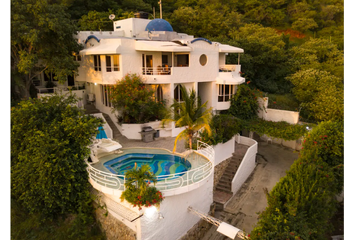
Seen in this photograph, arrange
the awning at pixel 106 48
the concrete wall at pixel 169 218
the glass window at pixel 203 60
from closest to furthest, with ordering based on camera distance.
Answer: the concrete wall at pixel 169 218 < the awning at pixel 106 48 < the glass window at pixel 203 60

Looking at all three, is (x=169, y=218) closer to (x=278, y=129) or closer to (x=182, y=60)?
(x=278, y=129)

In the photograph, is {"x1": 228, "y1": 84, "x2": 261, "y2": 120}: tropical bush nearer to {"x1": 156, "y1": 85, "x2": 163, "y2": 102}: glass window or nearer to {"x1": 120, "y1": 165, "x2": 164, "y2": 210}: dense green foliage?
{"x1": 156, "y1": 85, "x2": 163, "y2": 102}: glass window

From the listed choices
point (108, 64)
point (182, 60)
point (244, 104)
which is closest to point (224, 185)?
point (244, 104)

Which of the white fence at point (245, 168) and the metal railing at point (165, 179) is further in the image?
the white fence at point (245, 168)

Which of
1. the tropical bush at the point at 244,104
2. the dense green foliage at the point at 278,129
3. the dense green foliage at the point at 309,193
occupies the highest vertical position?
the tropical bush at the point at 244,104

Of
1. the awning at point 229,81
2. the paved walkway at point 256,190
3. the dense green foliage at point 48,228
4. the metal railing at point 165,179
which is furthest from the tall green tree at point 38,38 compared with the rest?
the paved walkway at point 256,190

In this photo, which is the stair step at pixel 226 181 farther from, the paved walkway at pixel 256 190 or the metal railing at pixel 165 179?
the metal railing at pixel 165 179
